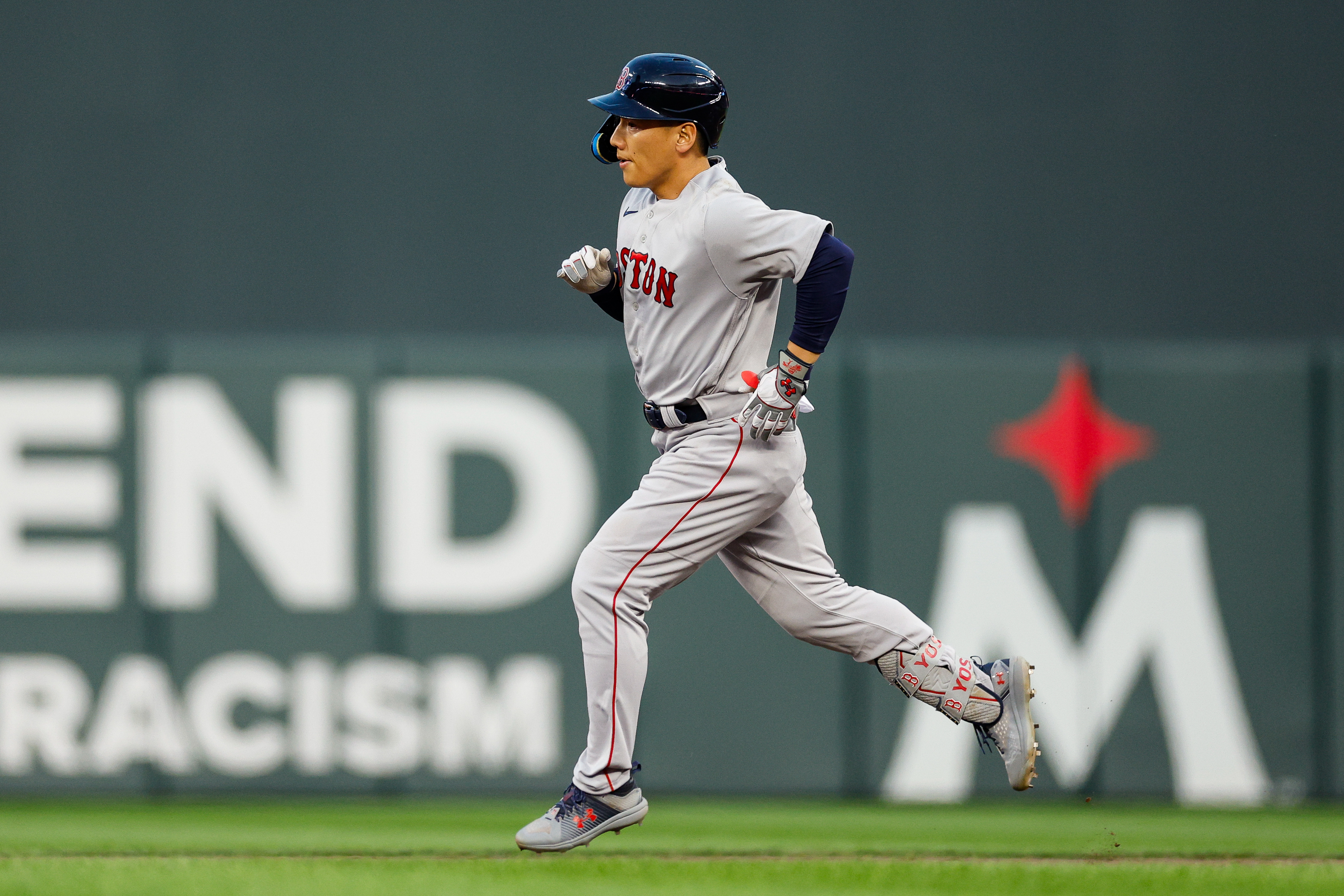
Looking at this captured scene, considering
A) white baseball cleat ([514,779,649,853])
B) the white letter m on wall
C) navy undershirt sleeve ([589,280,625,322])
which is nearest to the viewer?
white baseball cleat ([514,779,649,853])

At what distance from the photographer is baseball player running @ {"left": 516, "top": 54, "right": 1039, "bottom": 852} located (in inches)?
130

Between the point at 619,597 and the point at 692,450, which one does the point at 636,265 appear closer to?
the point at 692,450

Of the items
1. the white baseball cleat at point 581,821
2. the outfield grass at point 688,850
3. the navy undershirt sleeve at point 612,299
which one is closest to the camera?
the white baseball cleat at point 581,821

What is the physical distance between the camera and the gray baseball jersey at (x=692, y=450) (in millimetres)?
3318

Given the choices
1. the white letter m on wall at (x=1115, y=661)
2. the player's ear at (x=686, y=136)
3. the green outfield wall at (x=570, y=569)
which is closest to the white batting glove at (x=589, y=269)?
the player's ear at (x=686, y=136)

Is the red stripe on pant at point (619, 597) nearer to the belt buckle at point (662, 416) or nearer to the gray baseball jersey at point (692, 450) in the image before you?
the gray baseball jersey at point (692, 450)

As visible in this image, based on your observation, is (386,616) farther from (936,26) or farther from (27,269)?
(936,26)

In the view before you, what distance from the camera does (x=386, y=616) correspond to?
4.99 m

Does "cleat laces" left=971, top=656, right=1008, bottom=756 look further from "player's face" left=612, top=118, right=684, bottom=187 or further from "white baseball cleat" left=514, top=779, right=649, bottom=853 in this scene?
"player's face" left=612, top=118, right=684, bottom=187

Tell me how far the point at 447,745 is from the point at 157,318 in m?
2.94

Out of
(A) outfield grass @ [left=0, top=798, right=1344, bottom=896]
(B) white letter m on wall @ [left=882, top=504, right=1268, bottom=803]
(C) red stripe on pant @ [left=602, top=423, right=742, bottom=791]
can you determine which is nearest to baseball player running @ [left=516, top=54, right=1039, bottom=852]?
(C) red stripe on pant @ [left=602, top=423, right=742, bottom=791]

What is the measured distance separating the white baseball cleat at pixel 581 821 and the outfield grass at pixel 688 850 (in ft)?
0.30

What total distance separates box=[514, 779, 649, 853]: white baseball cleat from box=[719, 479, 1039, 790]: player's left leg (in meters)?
0.53

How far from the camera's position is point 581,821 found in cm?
339
